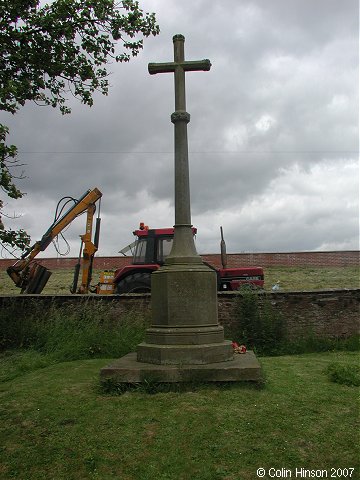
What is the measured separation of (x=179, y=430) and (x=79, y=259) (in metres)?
8.91

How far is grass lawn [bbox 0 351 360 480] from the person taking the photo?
3.43 m

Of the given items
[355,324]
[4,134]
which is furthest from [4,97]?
[355,324]

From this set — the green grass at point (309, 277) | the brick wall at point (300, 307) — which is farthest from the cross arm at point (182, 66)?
the green grass at point (309, 277)

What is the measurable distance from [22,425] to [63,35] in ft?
15.2

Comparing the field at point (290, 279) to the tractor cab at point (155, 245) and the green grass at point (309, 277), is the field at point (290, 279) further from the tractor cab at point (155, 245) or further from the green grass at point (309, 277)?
the tractor cab at point (155, 245)

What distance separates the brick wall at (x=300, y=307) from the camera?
934 cm

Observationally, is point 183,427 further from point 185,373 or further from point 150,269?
point 150,269

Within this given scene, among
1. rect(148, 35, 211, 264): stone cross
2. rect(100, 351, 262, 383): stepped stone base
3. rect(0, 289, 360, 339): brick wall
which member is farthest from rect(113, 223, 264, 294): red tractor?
rect(100, 351, 262, 383): stepped stone base

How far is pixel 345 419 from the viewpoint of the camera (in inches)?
161

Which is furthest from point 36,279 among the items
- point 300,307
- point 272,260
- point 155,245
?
point 272,260

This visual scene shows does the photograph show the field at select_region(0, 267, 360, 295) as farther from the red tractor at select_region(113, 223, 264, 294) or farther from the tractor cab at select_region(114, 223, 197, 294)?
the tractor cab at select_region(114, 223, 197, 294)

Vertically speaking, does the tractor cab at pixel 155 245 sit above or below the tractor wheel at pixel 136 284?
above

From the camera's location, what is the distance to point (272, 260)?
2697cm

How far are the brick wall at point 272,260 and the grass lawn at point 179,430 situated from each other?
21217mm
